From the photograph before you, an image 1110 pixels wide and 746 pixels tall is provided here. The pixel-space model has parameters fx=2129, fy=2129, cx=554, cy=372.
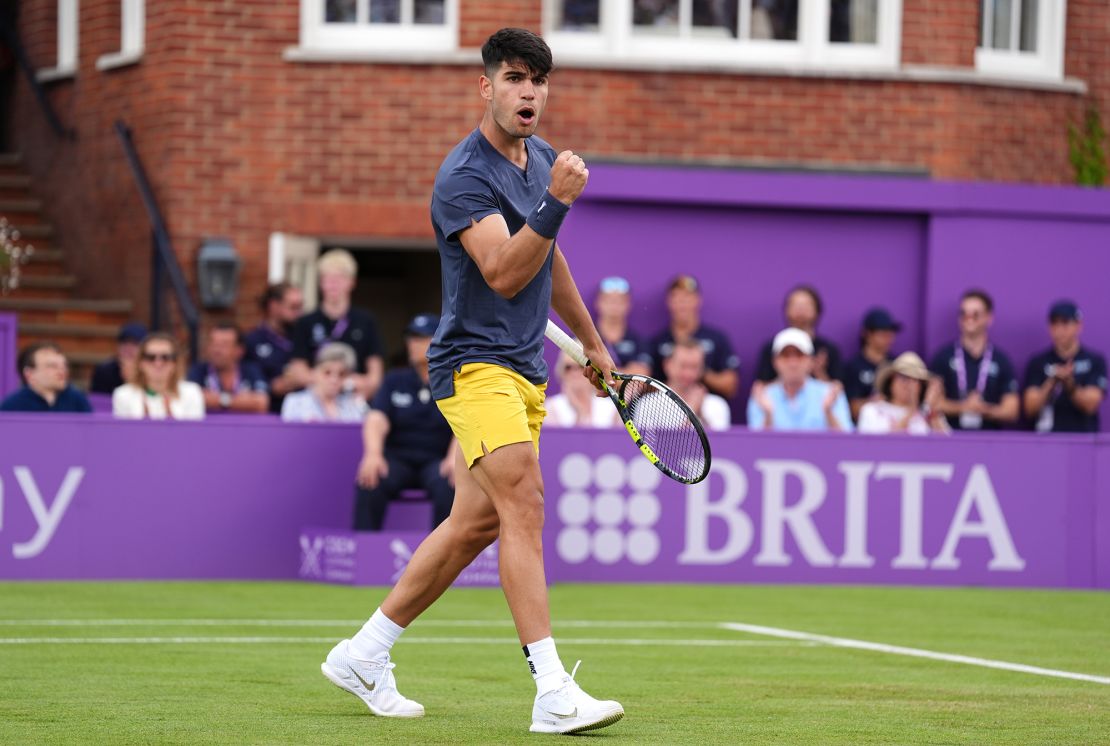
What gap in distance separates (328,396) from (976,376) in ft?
16.0

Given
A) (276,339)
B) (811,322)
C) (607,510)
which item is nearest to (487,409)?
(607,510)

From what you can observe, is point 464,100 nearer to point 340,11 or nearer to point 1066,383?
point 340,11

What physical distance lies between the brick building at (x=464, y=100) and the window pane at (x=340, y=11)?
1cm

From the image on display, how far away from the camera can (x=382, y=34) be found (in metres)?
19.6

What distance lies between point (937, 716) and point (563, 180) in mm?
2310

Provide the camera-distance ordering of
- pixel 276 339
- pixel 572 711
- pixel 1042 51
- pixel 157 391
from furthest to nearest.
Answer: pixel 1042 51
pixel 276 339
pixel 157 391
pixel 572 711

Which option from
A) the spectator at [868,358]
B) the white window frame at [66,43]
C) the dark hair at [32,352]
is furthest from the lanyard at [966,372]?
the white window frame at [66,43]

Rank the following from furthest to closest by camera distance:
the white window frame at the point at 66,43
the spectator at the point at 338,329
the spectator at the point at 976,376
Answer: the white window frame at the point at 66,43, the spectator at the point at 338,329, the spectator at the point at 976,376

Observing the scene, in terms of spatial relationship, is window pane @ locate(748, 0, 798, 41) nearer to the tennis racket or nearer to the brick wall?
the brick wall

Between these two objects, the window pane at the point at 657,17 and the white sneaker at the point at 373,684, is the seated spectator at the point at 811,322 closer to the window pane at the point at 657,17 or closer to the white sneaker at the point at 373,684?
the window pane at the point at 657,17

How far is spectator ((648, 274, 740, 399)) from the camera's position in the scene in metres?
15.6

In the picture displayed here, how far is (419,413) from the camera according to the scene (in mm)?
13797

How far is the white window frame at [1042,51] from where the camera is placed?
20484mm

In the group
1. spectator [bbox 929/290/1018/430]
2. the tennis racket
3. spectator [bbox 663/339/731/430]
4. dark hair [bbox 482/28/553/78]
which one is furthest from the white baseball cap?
dark hair [bbox 482/28/553/78]
